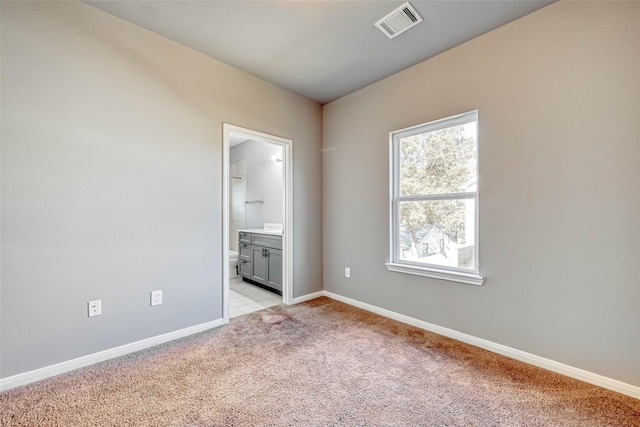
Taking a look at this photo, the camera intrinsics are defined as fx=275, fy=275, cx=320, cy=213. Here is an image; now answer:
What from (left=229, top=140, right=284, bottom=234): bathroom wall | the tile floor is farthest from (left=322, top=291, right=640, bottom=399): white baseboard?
(left=229, top=140, right=284, bottom=234): bathroom wall

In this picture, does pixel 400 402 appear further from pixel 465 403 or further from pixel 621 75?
pixel 621 75

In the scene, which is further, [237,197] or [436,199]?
[237,197]

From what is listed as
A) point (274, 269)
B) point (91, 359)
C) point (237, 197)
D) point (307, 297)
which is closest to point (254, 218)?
point (237, 197)

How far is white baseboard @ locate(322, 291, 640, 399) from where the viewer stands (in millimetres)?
1728

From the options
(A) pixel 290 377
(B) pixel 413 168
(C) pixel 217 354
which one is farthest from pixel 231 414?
(B) pixel 413 168

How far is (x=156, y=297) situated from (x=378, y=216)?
89.2 inches

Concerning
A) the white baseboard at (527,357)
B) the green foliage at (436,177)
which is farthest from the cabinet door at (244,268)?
the green foliage at (436,177)

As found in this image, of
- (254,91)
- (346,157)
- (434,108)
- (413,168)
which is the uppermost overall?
(254,91)

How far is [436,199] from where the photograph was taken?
2.62 metres

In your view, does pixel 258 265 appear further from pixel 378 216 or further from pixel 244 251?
pixel 378 216

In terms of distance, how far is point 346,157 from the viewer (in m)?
3.40

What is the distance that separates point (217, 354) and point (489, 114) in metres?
2.92

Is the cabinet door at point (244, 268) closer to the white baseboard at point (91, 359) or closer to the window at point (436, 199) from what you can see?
the white baseboard at point (91, 359)

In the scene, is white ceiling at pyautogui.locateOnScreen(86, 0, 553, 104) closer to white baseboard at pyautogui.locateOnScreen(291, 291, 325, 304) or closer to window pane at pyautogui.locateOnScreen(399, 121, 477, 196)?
window pane at pyautogui.locateOnScreen(399, 121, 477, 196)
